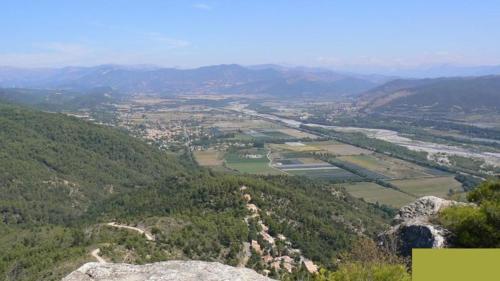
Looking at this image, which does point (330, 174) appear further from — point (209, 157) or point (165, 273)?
point (165, 273)

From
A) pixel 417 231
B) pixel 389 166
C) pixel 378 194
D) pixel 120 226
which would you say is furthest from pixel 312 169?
pixel 417 231

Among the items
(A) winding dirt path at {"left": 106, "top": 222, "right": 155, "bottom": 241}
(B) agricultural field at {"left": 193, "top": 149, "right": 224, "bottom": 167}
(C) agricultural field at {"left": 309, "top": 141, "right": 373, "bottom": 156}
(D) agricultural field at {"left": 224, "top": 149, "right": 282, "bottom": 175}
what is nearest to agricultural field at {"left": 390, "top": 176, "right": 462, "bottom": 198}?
(D) agricultural field at {"left": 224, "top": 149, "right": 282, "bottom": 175}

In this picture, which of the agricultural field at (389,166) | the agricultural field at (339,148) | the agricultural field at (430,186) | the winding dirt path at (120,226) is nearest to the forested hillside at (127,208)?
the winding dirt path at (120,226)

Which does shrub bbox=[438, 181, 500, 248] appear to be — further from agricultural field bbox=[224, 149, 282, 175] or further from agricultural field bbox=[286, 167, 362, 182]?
agricultural field bbox=[224, 149, 282, 175]

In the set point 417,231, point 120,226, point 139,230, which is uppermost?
point 417,231

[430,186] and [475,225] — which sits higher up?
[475,225]

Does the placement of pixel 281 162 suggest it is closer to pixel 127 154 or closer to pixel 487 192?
pixel 127 154
